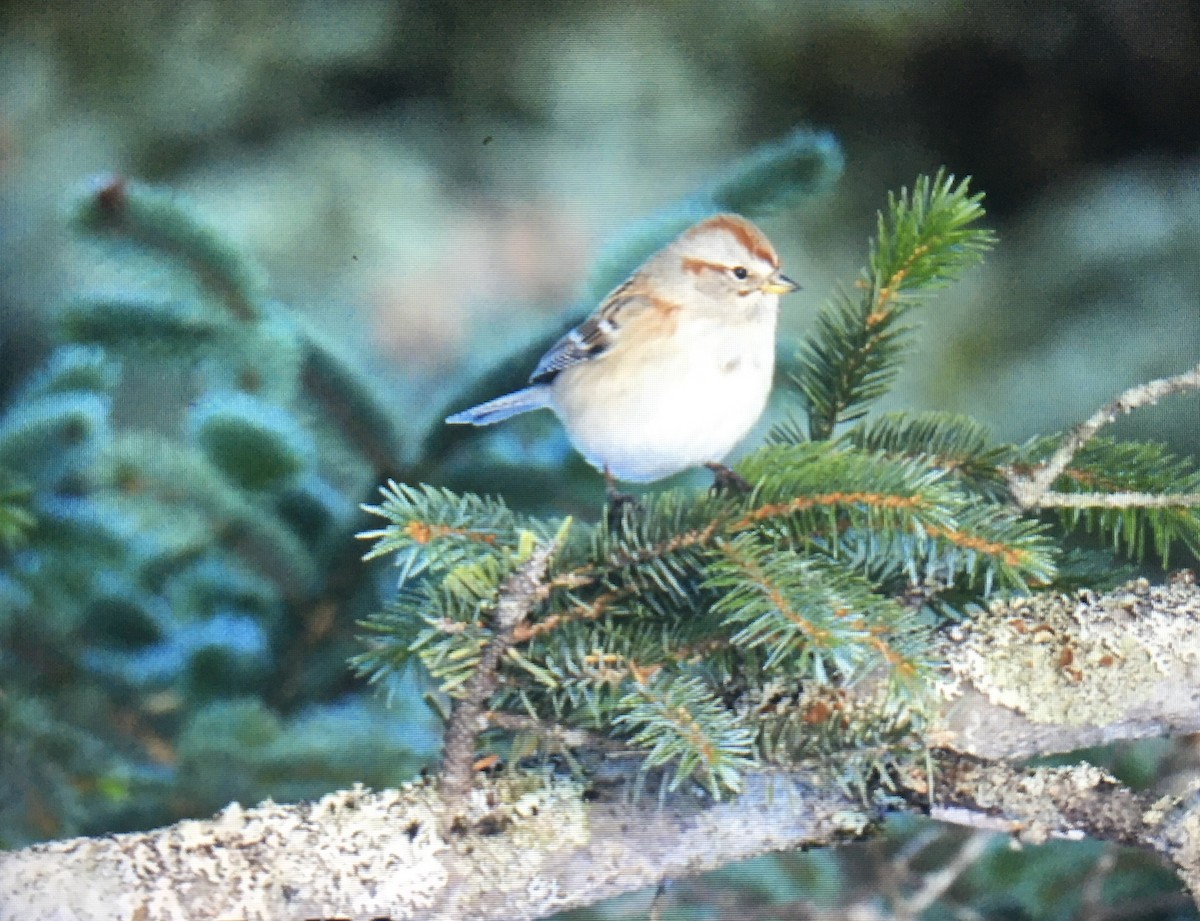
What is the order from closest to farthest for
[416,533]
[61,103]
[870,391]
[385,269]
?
[416,533] < [870,391] < [61,103] < [385,269]

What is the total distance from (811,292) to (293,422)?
518 mm

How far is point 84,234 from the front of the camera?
28.5 inches

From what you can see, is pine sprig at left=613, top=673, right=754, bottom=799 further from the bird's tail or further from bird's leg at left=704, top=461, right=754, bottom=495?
the bird's tail

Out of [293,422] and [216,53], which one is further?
[216,53]

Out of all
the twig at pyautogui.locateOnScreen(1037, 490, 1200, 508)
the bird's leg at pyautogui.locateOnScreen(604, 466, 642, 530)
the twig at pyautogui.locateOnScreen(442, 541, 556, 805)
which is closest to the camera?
the twig at pyautogui.locateOnScreen(442, 541, 556, 805)

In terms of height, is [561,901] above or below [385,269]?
below

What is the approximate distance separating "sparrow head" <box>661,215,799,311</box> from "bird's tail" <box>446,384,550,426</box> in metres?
0.11

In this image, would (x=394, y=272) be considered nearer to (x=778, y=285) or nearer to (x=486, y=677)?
(x=778, y=285)

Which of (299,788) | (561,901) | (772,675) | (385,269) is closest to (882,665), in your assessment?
(772,675)

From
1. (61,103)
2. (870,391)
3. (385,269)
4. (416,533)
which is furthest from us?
(385,269)

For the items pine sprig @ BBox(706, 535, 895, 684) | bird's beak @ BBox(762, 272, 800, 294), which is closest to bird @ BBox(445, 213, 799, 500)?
bird's beak @ BBox(762, 272, 800, 294)

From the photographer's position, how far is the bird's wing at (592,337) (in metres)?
0.76

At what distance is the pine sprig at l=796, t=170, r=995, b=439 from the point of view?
586 mm

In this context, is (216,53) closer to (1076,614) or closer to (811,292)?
(811,292)
